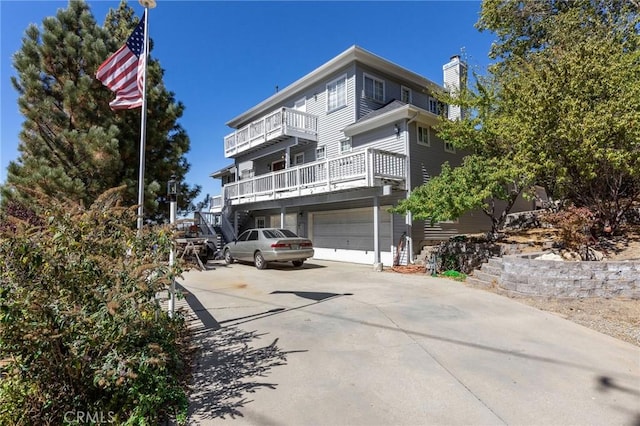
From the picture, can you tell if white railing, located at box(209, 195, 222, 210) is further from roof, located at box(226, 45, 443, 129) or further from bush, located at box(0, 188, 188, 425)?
bush, located at box(0, 188, 188, 425)

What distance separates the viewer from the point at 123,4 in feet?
63.1

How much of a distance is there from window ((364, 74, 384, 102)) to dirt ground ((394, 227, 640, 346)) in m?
11.2

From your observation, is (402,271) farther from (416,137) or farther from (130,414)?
(130,414)

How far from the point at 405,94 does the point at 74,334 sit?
18201 millimetres

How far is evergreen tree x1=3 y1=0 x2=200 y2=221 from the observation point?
1274 cm

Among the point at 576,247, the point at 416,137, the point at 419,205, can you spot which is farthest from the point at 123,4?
the point at 576,247

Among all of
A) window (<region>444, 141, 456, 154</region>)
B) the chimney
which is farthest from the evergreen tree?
the chimney

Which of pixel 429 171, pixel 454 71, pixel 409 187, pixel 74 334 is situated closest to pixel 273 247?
pixel 409 187

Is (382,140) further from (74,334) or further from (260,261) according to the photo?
(74,334)

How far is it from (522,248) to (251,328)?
9.07 m

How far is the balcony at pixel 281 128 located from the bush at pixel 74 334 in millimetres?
14633

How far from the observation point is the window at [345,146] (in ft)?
54.2

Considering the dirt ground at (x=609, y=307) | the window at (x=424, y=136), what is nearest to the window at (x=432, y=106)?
the window at (x=424, y=136)

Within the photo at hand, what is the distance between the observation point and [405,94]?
18.1m
